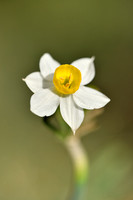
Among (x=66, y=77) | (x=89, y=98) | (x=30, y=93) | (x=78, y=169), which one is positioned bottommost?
(x=78, y=169)

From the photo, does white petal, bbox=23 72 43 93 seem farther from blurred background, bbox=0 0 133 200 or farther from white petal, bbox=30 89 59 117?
blurred background, bbox=0 0 133 200

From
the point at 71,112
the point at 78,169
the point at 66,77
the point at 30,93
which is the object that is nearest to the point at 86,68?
the point at 66,77

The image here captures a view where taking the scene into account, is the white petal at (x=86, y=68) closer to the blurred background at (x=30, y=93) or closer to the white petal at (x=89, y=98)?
the white petal at (x=89, y=98)

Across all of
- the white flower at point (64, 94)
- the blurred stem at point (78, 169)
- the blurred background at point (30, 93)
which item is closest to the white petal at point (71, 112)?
the white flower at point (64, 94)

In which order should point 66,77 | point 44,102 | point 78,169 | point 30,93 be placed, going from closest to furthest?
1. point 44,102
2. point 66,77
3. point 78,169
4. point 30,93

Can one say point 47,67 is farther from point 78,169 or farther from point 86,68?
point 78,169
